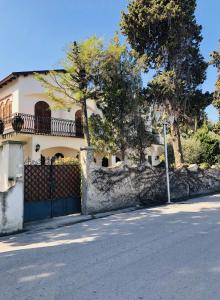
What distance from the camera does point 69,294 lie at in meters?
4.29

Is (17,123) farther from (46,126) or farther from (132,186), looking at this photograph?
(132,186)

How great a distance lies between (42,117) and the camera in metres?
21.9

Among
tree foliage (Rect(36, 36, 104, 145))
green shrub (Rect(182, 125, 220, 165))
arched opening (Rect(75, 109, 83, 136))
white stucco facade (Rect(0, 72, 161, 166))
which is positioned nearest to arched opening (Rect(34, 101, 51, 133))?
white stucco facade (Rect(0, 72, 161, 166))

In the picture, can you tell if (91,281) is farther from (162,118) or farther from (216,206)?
(162,118)

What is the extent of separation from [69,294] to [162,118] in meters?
15.4

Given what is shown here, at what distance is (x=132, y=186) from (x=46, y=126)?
35.2ft

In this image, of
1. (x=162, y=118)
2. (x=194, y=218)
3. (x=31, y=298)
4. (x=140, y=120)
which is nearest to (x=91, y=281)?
(x=31, y=298)

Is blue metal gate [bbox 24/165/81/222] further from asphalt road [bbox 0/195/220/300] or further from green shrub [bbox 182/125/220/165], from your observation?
green shrub [bbox 182/125/220/165]

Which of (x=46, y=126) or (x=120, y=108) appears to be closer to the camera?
(x=120, y=108)

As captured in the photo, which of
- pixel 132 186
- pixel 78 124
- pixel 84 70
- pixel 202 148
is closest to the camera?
pixel 132 186

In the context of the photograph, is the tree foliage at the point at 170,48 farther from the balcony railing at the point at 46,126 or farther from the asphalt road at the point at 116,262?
the asphalt road at the point at 116,262

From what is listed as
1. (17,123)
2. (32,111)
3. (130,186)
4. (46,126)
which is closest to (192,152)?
(46,126)

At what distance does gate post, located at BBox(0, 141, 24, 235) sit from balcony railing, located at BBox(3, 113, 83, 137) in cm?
1077

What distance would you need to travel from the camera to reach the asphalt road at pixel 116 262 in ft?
14.2
